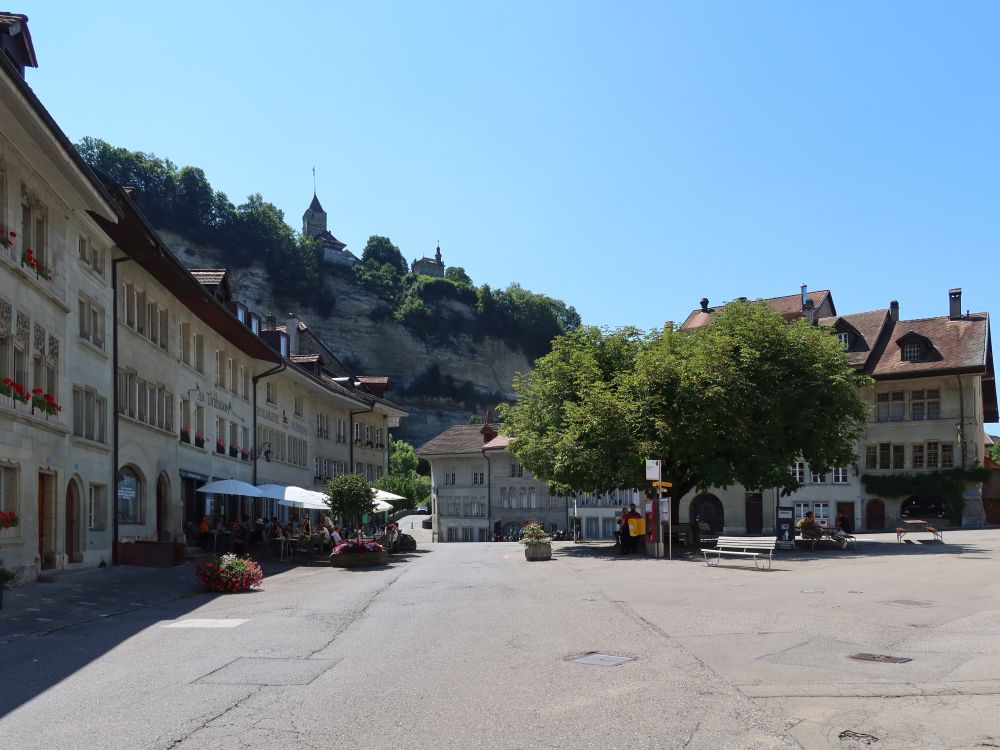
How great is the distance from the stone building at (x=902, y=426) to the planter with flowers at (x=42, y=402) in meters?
41.0

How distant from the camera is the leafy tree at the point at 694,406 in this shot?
117 ft

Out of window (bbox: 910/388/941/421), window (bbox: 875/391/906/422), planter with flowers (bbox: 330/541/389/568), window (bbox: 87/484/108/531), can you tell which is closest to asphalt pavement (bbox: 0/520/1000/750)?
window (bbox: 87/484/108/531)

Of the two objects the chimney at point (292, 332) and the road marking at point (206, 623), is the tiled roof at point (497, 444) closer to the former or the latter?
the chimney at point (292, 332)

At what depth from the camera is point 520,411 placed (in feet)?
139

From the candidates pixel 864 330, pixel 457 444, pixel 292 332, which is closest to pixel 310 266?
pixel 457 444

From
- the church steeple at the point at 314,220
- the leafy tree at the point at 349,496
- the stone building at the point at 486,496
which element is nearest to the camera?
the leafy tree at the point at 349,496

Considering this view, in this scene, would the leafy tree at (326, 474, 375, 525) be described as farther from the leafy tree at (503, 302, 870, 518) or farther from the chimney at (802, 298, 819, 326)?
the chimney at (802, 298, 819, 326)

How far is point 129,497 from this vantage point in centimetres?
3078

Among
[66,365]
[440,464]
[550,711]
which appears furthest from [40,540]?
[440,464]

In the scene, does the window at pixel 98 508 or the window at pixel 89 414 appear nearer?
the window at pixel 89 414

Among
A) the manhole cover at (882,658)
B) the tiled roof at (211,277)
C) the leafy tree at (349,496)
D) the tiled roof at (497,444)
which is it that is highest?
the tiled roof at (211,277)

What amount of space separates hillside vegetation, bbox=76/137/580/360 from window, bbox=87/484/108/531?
87.1m

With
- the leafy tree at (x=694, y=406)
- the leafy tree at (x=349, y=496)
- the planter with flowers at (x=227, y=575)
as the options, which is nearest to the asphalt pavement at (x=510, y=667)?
the planter with flowers at (x=227, y=575)

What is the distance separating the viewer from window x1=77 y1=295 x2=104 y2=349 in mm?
27328
